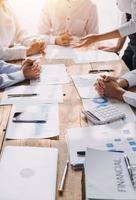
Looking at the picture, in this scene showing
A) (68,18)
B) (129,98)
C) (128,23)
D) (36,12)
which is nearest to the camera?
(129,98)

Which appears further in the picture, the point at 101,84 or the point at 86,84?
the point at 86,84

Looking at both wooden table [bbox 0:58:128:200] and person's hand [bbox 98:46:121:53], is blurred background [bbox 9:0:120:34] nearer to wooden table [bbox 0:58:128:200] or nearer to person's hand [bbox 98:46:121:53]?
person's hand [bbox 98:46:121:53]

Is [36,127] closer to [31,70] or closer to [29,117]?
[29,117]

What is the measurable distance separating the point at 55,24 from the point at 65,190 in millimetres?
1790

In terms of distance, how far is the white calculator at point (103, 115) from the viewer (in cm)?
107

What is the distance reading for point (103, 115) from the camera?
3.60 ft

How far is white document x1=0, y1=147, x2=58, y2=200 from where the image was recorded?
726 millimetres

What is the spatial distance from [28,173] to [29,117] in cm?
34

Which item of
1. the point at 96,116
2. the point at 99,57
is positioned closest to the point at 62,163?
the point at 96,116

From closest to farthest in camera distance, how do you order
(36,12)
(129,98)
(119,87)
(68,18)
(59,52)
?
(129,98)
(119,87)
(59,52)
(68,18)
(36,12)

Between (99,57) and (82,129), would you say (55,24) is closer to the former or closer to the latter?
(99,57)

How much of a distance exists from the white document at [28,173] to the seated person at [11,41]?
1019 mm

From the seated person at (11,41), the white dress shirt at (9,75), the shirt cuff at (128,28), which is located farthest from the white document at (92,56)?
the white dress shirt at (9,75)

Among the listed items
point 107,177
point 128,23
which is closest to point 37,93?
point 107,177
